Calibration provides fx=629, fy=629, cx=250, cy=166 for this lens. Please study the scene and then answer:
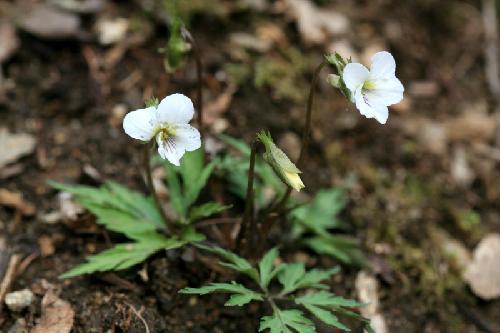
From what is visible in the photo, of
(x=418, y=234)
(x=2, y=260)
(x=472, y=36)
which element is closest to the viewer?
(x=2, y=260)

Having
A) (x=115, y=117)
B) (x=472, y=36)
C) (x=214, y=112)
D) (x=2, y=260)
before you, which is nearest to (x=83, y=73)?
(x=115, y=117)

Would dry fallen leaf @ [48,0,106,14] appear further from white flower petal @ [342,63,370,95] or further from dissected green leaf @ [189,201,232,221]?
white flower petal @ [342,63,370,95]

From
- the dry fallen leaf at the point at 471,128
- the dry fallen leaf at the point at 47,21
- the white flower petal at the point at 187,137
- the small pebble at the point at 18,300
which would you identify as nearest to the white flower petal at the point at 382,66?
the white flower petal at the point at 187,137

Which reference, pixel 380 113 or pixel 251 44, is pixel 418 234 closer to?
pixel 380 113

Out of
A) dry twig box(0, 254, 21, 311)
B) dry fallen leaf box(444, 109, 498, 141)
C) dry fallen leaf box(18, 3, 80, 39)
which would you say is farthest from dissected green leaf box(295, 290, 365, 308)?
dry fallen leaf box(18, 3, 80, 39)

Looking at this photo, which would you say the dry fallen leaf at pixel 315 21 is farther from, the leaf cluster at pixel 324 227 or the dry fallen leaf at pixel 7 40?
the dry fallen leaf at pixel 7 40
